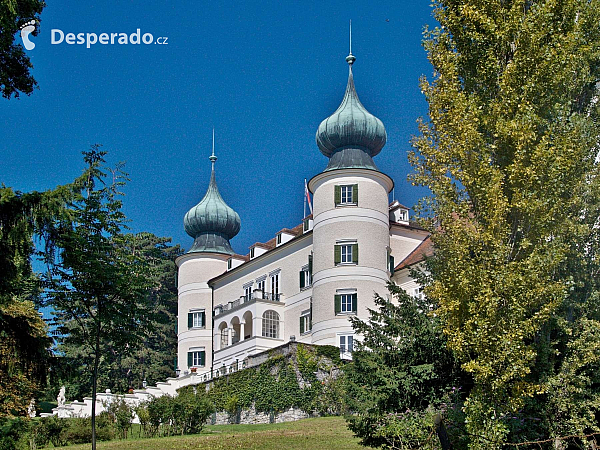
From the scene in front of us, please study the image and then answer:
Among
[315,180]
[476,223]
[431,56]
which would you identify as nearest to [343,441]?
[476,223]

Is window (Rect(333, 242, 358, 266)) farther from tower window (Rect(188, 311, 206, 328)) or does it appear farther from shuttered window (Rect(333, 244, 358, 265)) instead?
tower window (Rect(188, 311, 206, 328))

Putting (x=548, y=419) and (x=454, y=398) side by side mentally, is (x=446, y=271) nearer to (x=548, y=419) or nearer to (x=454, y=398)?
(x=548, y=419)

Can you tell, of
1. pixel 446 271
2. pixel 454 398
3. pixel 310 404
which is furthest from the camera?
pixel 310 404

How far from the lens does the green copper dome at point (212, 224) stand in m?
55.7

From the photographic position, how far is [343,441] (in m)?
21.6

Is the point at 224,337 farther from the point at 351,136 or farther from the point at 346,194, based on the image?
the point at 351,136

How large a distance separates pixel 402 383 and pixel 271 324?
26948 mm

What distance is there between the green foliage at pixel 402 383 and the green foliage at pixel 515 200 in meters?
3.52

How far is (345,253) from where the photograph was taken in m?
41.5

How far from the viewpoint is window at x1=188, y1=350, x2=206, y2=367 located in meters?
52.0

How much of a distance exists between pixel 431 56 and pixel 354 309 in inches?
982

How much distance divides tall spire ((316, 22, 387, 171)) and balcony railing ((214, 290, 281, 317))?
28.6 ft

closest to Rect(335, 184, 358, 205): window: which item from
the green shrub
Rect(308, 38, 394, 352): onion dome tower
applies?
Rect(308, 38, 394, 352): onion dome tower

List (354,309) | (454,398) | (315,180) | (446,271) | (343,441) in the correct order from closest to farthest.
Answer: (446,271) → (454,398) → (343,441) → (354,309) → (315,180)
